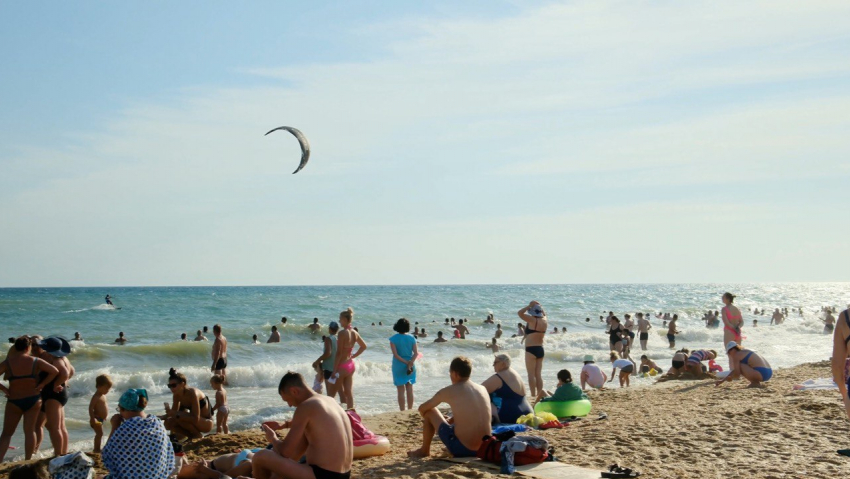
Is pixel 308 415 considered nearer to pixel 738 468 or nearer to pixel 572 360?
pixel 738 468

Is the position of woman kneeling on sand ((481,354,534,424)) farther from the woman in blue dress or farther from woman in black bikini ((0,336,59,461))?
woman in black bikini ((0,336,59,461))

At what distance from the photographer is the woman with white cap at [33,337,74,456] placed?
738cm

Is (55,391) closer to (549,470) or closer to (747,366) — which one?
(549,470)

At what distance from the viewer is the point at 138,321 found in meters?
37.8

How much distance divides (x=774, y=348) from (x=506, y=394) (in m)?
19.9

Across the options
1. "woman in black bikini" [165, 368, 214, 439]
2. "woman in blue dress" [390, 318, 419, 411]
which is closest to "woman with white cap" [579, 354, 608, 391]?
"woman in blue dress" [390, 318, 419, 411]

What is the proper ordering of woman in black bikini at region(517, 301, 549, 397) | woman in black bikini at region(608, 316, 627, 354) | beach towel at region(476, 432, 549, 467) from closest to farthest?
beach towel at region(476, 432, 549, 467)
woman in black bikini at region(517, 301, 549, 397)
woman in black bikini at region(608, 316, 627, 354)

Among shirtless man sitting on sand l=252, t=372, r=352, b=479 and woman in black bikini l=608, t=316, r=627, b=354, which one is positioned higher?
shirtless man sitting on sand l=252, t=372, r=352, b=479

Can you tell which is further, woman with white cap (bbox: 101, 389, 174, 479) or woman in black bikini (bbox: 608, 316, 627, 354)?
woman in black bikini (bbox: 608, 316, 627, 354)

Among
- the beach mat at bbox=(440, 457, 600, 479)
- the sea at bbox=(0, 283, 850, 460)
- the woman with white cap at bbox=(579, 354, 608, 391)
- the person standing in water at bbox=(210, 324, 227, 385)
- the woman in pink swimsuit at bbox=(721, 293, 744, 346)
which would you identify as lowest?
the sea at bbox=(0, 283, 850, 460)

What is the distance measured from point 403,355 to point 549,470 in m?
4.29

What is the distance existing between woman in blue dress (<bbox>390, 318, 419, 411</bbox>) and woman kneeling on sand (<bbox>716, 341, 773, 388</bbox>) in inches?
202

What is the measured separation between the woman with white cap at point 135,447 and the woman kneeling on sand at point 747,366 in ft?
29.8

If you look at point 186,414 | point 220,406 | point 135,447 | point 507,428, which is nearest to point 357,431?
point 507,428
